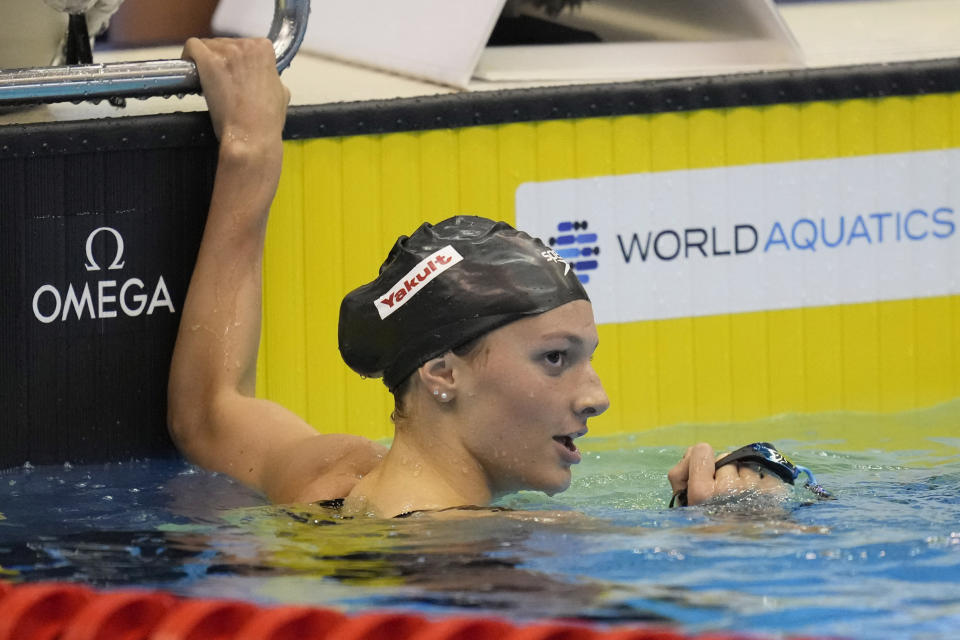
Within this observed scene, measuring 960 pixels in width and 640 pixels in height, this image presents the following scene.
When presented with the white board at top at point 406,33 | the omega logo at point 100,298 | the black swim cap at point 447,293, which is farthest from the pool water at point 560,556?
the white board at top at point 406,33

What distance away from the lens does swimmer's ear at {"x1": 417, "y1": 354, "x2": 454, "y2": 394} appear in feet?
8.09

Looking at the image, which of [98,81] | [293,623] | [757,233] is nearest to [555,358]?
[293,623]

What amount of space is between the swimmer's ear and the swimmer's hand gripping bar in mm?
1009

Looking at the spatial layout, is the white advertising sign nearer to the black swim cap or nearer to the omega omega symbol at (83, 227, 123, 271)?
the omega omega symbol at (83, 227, 123, 271)

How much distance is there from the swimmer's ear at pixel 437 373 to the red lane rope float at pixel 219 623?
0.53 meters

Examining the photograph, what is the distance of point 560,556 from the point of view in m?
2.36

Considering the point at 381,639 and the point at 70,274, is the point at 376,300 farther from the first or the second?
the point at 70,274

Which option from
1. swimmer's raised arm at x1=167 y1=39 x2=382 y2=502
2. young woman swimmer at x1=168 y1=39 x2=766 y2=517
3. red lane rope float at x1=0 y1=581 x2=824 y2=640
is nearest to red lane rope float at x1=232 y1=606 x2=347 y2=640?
red lane rope float at x1=0 y1=581 x2=824 y2=640

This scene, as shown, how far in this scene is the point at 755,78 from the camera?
3.74 meters

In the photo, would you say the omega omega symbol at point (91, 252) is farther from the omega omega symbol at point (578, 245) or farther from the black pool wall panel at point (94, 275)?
the omega omega symbol at point (578, 245)

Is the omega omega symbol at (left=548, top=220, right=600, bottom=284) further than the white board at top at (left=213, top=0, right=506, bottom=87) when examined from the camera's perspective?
No

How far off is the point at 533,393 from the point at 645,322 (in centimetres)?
135

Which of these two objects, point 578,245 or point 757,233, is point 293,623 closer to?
point 578,245

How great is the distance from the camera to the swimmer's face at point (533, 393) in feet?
8.04
